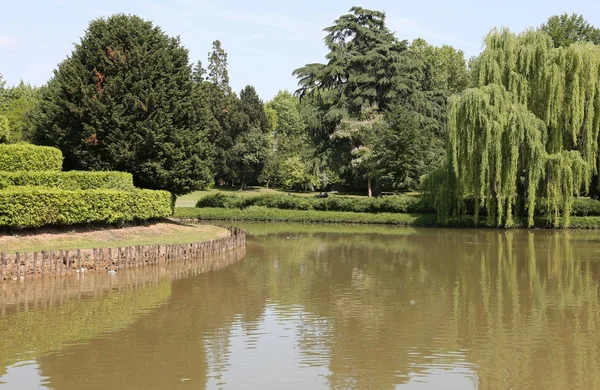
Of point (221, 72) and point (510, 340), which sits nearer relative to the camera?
point (510, 340)

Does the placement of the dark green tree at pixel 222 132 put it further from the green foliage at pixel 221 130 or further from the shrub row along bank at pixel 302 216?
the shrub row along bank at pixel 302 216

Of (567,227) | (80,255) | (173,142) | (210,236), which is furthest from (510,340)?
(567,227)

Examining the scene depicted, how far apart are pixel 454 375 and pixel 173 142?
2768 centimetres

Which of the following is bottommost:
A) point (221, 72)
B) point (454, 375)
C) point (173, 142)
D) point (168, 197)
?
point (454, 375)

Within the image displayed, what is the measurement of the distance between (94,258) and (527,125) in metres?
26.9

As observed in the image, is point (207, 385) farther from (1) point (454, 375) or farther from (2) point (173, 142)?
(2) point (173, 142)

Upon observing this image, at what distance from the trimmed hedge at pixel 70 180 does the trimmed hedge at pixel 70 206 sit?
117 centimetres

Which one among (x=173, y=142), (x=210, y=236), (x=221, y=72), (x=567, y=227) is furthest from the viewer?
(x=221, y=72)

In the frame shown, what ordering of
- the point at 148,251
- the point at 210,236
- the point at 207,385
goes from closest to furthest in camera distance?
1. the point at 207,385
2. the point at 148,251
3. the point at 210,236

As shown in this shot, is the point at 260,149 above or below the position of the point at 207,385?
above

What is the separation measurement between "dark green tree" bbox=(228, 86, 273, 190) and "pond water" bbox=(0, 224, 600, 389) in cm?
5410

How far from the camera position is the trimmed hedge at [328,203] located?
165 ft

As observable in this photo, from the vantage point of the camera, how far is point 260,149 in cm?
8088

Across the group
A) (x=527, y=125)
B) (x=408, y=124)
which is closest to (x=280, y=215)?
(x=408, y=124)
